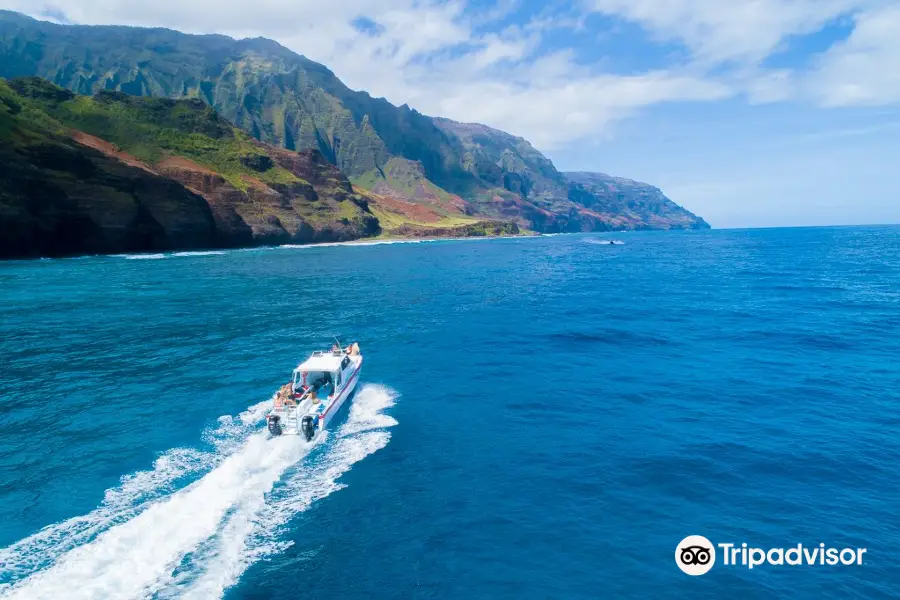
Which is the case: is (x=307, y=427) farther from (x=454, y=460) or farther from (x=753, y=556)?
(x=753, y=556)

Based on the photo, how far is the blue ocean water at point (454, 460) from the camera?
1587 centimetres

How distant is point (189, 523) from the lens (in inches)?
709

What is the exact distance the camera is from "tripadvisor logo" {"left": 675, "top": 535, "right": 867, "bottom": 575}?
16312 mm

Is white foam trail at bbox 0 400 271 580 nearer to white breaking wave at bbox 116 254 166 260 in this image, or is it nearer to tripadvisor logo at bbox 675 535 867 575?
tripadvisor logo at bbox 675 535 867 575

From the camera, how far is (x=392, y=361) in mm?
40719

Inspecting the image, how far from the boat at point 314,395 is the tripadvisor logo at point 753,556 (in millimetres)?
17911

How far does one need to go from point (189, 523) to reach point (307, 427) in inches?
303

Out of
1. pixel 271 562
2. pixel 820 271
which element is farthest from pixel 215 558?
pixel 820 271

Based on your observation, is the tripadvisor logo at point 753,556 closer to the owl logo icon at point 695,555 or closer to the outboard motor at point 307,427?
the owl logo icon at point 695,555

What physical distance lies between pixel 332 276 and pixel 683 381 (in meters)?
79.4

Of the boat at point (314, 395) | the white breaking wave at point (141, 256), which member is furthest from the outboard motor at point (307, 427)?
the white breaking wave at point (141, 256)

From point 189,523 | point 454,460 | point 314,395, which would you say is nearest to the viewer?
point 189,523

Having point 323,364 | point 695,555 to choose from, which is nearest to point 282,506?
point 323,364

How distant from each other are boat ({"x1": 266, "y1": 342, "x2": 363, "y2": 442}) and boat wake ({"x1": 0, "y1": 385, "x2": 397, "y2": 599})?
2.61 ft
